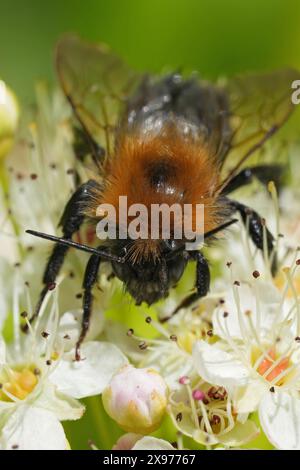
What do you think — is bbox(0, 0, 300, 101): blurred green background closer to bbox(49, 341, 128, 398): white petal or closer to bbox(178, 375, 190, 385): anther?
bbox(49, 341, 128, 398): white petal

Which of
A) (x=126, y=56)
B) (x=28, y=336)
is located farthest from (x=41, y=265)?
(x=126, y=56)

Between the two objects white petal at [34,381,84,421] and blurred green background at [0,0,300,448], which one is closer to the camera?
white petal at [34,381,84,421]

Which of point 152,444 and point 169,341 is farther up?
point 169,341

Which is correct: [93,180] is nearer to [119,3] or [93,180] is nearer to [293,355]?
[293,355]

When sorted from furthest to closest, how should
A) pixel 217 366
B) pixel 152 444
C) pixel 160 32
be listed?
pixel 160 32, pixel 217 366, pixel 152 444

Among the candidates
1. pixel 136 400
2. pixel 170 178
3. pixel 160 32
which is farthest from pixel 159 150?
pixel 160 32

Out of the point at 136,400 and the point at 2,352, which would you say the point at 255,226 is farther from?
the point at 2,352

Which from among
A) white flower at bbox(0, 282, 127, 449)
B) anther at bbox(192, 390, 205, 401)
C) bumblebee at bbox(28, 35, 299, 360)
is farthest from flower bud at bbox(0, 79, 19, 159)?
anther at bbox(192, 390, 205, 401)
